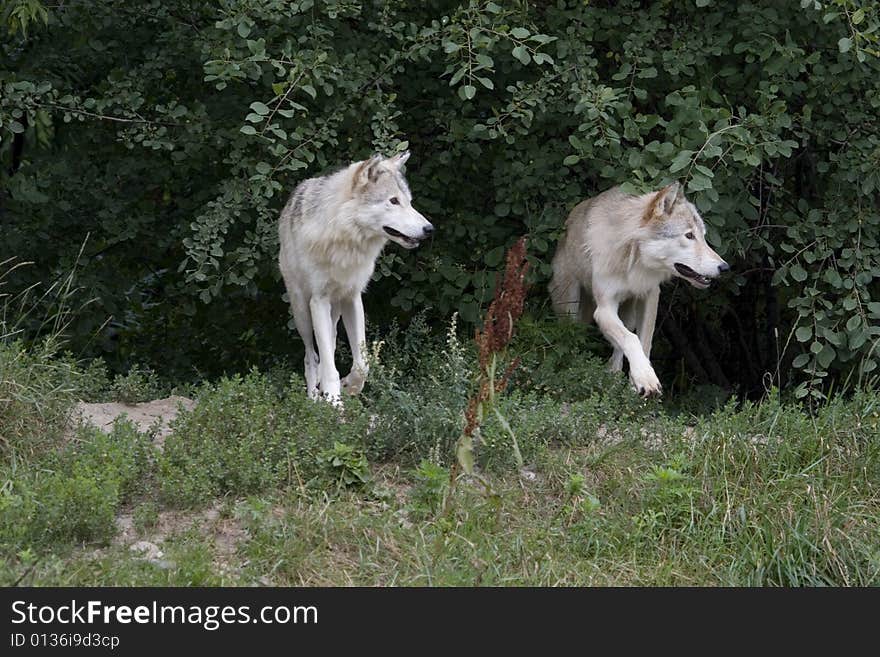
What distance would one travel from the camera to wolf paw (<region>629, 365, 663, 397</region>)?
776cm

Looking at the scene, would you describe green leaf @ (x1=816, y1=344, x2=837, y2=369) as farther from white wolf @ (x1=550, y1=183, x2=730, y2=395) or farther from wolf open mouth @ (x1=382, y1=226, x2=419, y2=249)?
wolf open mouth @ (x1=382, y1=226, x2=419, y2=249)

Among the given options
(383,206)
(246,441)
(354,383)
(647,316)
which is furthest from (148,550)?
(647,316)

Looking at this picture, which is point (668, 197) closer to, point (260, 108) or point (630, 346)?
point (630, 346)

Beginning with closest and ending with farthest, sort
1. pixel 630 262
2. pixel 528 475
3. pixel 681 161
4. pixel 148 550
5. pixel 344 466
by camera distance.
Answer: pixel 148 550, pixel 344 466, pixel 528 475, pixel 681 161, pixel 630 262

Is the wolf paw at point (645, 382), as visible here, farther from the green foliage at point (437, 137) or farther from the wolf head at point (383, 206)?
the wolf head at point (383, 206)

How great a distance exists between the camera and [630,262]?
328 inches

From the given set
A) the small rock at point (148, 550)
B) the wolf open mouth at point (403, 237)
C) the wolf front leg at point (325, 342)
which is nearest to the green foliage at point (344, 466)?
A: the small rock at point (148, 550)

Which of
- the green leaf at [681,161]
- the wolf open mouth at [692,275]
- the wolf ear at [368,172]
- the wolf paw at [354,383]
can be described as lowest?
the wolf paw at [354,383]

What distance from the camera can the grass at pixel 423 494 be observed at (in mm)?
5449

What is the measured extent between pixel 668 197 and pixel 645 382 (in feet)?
3.81

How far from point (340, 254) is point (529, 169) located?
1.62 m

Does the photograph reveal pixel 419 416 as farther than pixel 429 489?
Yes

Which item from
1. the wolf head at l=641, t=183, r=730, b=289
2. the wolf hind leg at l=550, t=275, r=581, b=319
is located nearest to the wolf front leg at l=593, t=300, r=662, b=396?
the wolf hind leg at l=550, t=275, r=581, b=319
